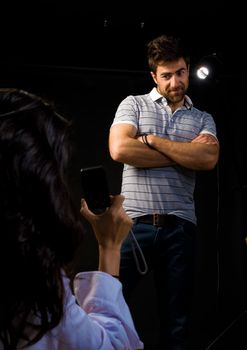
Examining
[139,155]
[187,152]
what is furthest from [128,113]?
[187,152]

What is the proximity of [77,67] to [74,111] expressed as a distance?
33 centimetres

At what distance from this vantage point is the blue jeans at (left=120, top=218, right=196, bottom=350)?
88.0 inches

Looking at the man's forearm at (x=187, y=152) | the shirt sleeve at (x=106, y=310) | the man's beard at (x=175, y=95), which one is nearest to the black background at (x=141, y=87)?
the man's beard at (x=175, y=95)

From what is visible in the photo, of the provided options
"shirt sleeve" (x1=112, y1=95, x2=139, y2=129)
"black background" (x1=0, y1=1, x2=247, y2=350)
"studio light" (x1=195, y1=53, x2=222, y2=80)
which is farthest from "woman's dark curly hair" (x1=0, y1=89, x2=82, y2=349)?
"black background" (x1=0, y1=1, x2=247, y2=350)

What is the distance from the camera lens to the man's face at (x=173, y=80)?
2506 mm

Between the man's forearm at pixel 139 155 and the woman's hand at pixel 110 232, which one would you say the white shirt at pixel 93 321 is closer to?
the woman's hand at pixel 110 232

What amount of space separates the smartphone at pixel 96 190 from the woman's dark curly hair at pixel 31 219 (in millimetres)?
237

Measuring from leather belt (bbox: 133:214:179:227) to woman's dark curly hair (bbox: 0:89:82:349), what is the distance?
1.47m

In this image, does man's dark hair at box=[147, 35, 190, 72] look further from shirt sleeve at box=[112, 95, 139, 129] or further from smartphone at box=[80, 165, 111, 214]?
smartphone at box=[80, 165, 111, 214]

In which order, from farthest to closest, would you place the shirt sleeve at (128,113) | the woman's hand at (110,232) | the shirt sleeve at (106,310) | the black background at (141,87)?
the black background at (141,87), the shirt sleeve at (128,113), the woman's hand at (110,232), the shirt sleeve at (106,310)

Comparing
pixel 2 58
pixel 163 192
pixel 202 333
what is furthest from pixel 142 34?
pixel 202 333

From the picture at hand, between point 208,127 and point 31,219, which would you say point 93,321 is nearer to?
point 31,219

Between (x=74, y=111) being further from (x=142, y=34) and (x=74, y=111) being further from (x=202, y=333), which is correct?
(x=202, y=333)

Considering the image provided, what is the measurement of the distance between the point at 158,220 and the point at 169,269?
250 millimetres
